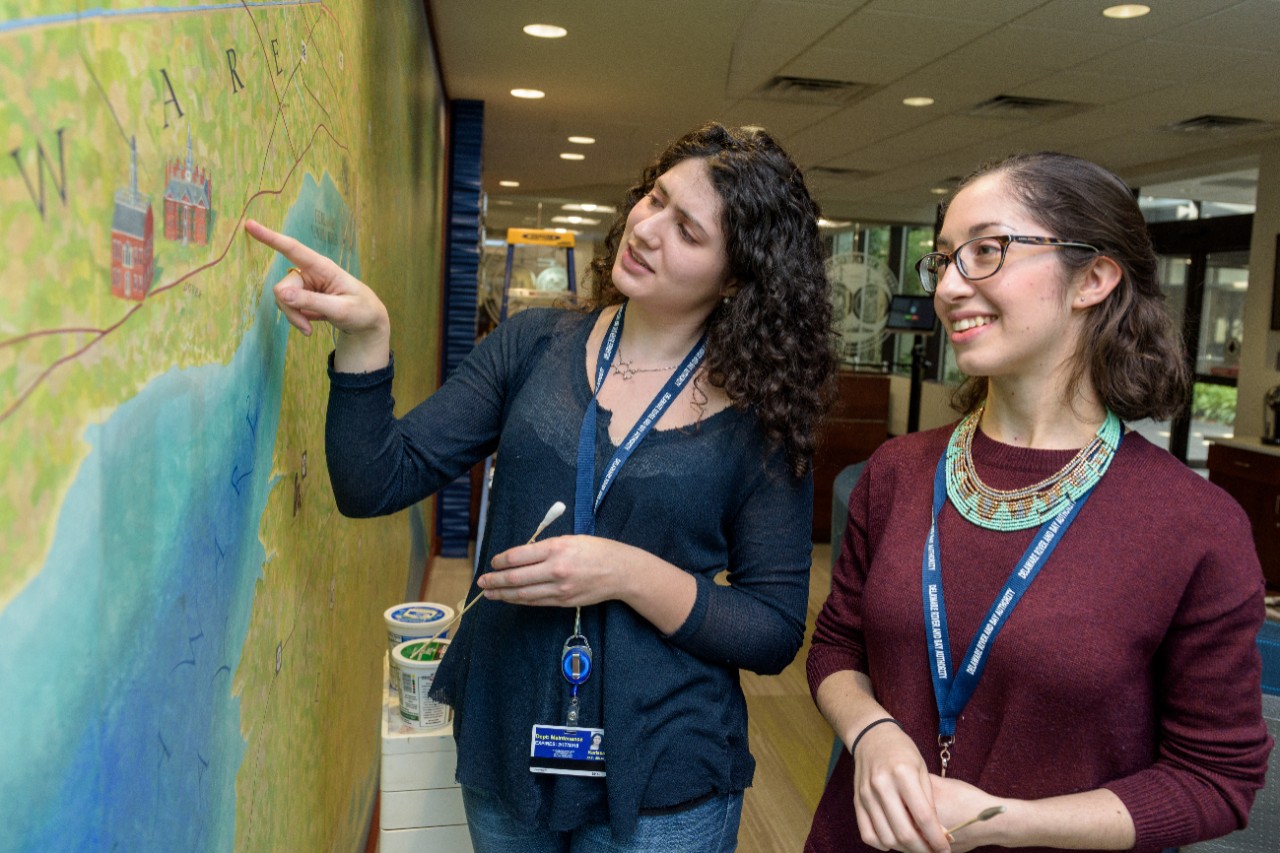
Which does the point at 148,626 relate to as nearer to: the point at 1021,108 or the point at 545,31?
the point at 545,31

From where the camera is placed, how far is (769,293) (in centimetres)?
132

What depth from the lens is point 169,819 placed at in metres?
0.84

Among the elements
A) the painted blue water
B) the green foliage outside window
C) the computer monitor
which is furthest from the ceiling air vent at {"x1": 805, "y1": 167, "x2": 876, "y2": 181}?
the painted blue water

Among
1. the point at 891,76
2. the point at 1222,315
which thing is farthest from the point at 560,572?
the point at 1222,315

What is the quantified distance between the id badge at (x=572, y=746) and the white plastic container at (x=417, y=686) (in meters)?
0.51

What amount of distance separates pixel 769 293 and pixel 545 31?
343cm

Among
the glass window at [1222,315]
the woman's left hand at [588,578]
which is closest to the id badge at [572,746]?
the woman's left hand at [588,578]

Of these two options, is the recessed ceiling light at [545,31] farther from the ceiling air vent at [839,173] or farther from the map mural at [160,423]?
the ceiling air vent at [839,173]

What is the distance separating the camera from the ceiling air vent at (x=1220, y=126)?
5.68 m

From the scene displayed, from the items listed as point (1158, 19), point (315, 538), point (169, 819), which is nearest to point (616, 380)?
point (315, 538)

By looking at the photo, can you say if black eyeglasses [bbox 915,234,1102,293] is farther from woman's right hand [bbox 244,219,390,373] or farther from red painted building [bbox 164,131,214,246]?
red painted building [bbox 164,131,214,246]

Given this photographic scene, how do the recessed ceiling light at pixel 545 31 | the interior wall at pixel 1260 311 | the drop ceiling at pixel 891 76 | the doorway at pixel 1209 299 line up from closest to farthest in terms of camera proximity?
the drop ceiling at pixel 891 76, the recessed ceiling light at pixel 545 31, the interior wall at pixel 1260 311, the doorway at pixel 1209 299

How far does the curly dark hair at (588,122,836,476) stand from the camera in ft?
4.22

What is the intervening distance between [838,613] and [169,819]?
80 cm
